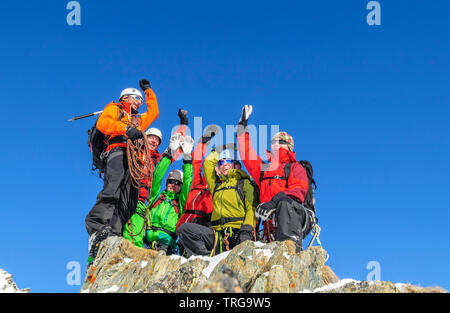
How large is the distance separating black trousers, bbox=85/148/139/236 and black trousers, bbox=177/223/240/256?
1.42 m

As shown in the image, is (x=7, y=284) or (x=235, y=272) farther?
(x=7, y=284)

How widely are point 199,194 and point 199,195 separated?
34mm

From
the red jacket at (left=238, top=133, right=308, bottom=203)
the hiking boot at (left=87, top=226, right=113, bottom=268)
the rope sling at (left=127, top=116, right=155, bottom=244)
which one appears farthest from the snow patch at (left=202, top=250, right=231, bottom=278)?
the rope sling at (left=127, top=116, right=155, bottom=244)

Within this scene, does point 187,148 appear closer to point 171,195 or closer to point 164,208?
point 171,195

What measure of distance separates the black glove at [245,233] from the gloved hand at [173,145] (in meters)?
3.35

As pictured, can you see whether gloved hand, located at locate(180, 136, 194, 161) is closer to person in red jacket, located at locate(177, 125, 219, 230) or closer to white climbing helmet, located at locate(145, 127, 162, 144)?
person in red jacket, located at locate(177, 125, 219, 230)

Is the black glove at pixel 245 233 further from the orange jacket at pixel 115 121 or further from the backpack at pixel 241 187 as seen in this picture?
the orange jacket at pixel 115 121

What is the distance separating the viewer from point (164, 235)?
12102mm

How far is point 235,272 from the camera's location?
7945 mm

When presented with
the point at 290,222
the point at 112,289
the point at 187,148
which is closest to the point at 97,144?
the point at 187,148

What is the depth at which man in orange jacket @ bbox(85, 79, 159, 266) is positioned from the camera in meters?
10.0
